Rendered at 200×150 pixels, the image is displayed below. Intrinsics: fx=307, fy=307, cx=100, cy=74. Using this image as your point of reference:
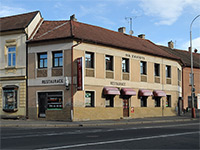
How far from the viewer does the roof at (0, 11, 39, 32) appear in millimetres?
27016

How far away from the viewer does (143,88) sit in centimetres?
3203

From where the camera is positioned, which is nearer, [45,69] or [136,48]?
[45,69]

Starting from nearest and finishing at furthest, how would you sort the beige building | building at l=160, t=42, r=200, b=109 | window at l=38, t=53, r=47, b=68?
1. the beige building
2. window at l=38, t=53, r=47, b=68
3. building at l=160, t=42, r=200, b=109

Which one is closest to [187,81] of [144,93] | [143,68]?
[143,68]

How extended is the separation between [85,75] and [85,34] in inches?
152

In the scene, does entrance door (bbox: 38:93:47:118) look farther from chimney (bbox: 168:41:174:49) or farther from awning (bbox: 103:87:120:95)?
chimney (bbox: 168:41:174:49)

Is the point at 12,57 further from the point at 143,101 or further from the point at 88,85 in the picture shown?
the point at 143,101

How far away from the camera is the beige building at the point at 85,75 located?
2542cm

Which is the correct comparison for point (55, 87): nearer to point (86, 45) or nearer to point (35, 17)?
point (86, 45)

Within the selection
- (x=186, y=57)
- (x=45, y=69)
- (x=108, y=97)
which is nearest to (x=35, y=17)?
(x=45, y=69)

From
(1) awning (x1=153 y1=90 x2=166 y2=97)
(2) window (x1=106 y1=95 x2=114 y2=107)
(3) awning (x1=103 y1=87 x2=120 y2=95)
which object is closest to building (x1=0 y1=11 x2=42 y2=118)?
(3) awning (x1=103 y1=87 x2=120 y2=95)

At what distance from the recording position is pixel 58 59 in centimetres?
2605

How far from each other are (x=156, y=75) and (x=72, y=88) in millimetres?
12736

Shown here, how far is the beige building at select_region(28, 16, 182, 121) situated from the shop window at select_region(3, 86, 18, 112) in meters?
1.53
